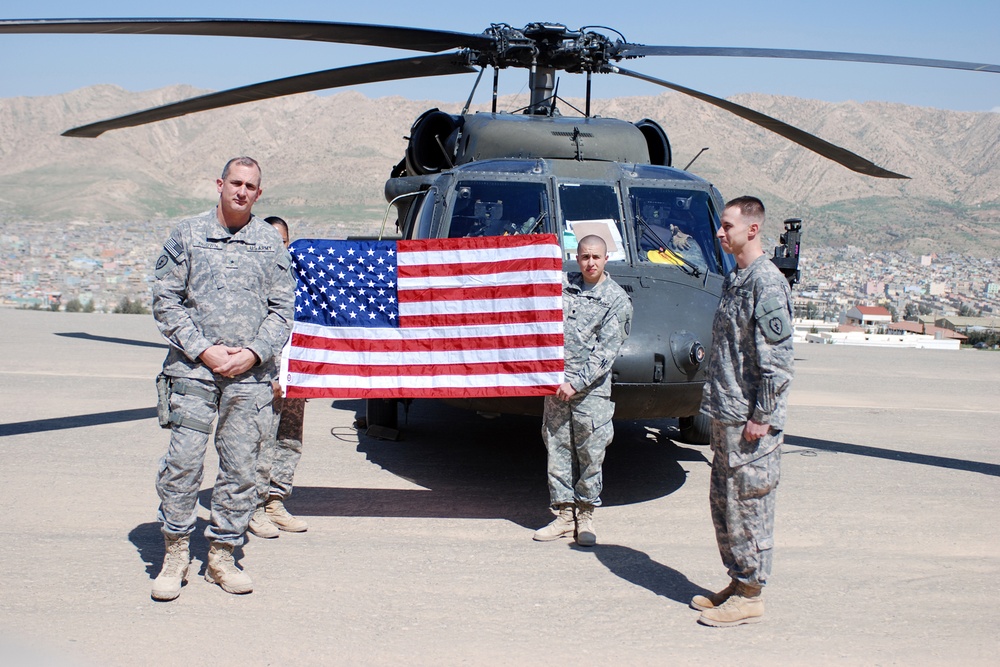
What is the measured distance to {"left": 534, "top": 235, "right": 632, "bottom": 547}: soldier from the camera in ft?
16.3

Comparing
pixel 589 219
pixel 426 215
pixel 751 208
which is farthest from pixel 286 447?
pixel 751 208

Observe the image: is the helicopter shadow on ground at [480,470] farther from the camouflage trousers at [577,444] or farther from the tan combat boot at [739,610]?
the tan combat boot at [739,610]

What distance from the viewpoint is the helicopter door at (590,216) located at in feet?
20.3

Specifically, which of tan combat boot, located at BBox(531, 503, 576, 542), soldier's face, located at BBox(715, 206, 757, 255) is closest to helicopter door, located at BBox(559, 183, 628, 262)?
tan combat boot, located at BBox(531, 503, 576, 542)

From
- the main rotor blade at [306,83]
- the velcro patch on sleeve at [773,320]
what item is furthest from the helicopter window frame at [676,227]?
the velcro patch on sleeve at [773,320]

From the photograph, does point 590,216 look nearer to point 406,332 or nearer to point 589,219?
point 589,219

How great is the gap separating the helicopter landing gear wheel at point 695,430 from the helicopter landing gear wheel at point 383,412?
233cm

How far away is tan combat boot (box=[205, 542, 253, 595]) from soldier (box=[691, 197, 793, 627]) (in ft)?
6.48

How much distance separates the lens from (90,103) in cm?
10781

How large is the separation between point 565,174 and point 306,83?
239 centimetres

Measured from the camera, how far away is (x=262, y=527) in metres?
4.96

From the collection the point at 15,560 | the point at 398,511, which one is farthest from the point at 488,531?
the point at 15,560

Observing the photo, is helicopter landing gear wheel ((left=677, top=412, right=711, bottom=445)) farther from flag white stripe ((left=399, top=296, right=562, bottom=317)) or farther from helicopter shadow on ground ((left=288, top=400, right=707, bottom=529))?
flag white stripe ((left=399, top=296, right=562, bottom=317))

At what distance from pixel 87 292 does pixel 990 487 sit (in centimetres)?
2729
